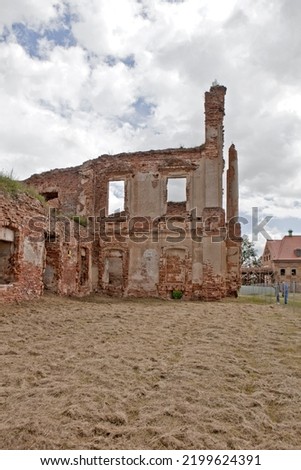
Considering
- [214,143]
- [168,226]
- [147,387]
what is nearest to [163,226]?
[168,226]

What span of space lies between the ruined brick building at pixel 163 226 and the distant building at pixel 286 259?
91.3 feet

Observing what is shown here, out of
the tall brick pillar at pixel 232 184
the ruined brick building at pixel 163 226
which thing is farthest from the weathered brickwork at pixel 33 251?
the tall brick pillar at pixel 232 184

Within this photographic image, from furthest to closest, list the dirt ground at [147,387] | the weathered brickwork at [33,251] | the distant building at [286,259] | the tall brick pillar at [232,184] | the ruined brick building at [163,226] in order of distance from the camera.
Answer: the distant building at [286,259] < the tall brick pillar at [232,184] < the ruined brick building at [163,226] < the weathered brickwork at [33,251] < the dirt ground at [147,387]

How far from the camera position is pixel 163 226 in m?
18.0

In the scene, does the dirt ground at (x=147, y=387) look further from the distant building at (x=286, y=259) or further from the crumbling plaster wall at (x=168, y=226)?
the distant building at (x=286, y=259)

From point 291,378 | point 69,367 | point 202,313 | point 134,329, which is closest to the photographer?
point 291,378

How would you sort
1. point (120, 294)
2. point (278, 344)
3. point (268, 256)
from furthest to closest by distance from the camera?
point (268, 256) → point (120, 294) → point (278, 344)

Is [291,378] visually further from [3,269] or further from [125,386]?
[3,269]

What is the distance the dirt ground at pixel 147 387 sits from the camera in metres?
3.22

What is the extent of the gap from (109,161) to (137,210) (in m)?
3.15

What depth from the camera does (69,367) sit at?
208 inches

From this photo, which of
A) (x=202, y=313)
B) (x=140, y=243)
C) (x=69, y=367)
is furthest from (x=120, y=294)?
(x=69, y=367)

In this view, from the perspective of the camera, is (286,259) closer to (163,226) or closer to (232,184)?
(232,184)

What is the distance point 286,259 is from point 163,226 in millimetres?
31942
